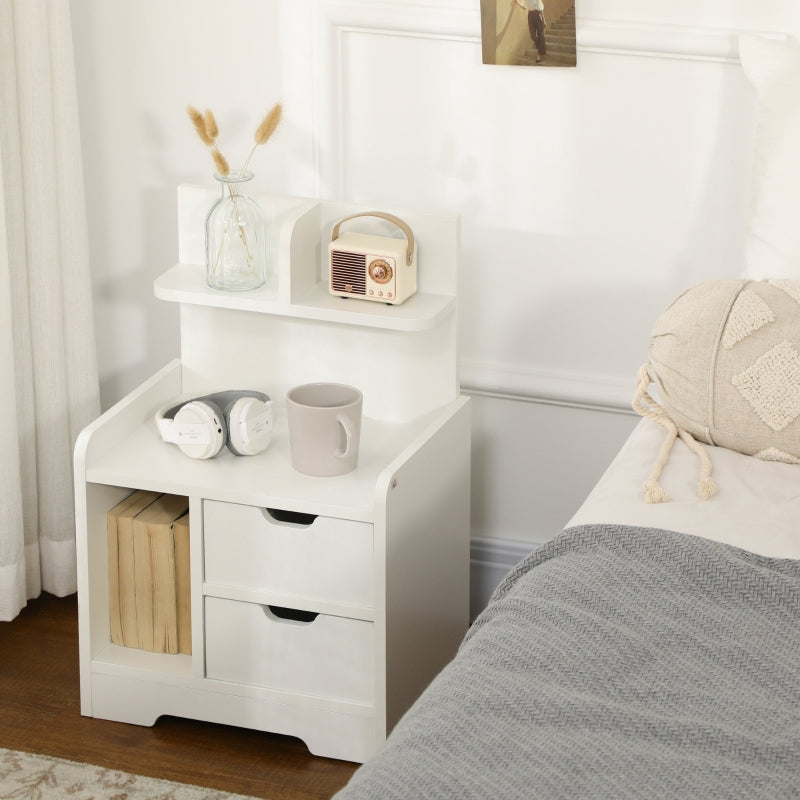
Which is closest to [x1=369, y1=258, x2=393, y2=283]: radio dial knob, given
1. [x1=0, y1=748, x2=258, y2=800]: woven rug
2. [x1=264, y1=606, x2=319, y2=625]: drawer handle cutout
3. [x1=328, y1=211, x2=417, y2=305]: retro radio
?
[x1=328, y1=211, x2=417, y2=305]: retro radio

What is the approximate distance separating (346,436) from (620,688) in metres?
0.77

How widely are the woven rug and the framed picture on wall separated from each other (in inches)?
45.9

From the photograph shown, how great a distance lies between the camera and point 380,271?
1736 millimetres

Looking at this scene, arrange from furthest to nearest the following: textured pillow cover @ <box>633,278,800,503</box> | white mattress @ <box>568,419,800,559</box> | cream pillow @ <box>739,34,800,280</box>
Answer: cream pillow @ <box>739,34,800,280</box> → textured pillow cover @ <box>633,278,800,503</box> → white mattress @ <box>568,419,800,559</box>

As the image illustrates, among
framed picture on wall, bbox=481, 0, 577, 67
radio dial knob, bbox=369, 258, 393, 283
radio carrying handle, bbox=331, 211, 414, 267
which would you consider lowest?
radio dial knob, bbox=369, 258, 393, 283

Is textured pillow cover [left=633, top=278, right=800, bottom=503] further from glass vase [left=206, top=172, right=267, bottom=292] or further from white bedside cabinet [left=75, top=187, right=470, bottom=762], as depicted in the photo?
glass vase [left=206, top=172, right=267, bottom=292]

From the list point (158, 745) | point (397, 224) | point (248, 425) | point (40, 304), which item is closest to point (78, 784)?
point (158, 745)

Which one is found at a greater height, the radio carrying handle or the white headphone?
the radio carrying handle

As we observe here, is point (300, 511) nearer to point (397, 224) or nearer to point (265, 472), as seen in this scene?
point (265, 472)

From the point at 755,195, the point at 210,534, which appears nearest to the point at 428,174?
the point at 755,195

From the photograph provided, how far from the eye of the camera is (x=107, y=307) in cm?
227

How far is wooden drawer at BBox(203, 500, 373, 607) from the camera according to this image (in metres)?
1.64

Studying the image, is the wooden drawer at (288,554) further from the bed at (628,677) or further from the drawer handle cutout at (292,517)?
the bed at (628,677)

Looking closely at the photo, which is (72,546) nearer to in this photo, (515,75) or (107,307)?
(107,307)
